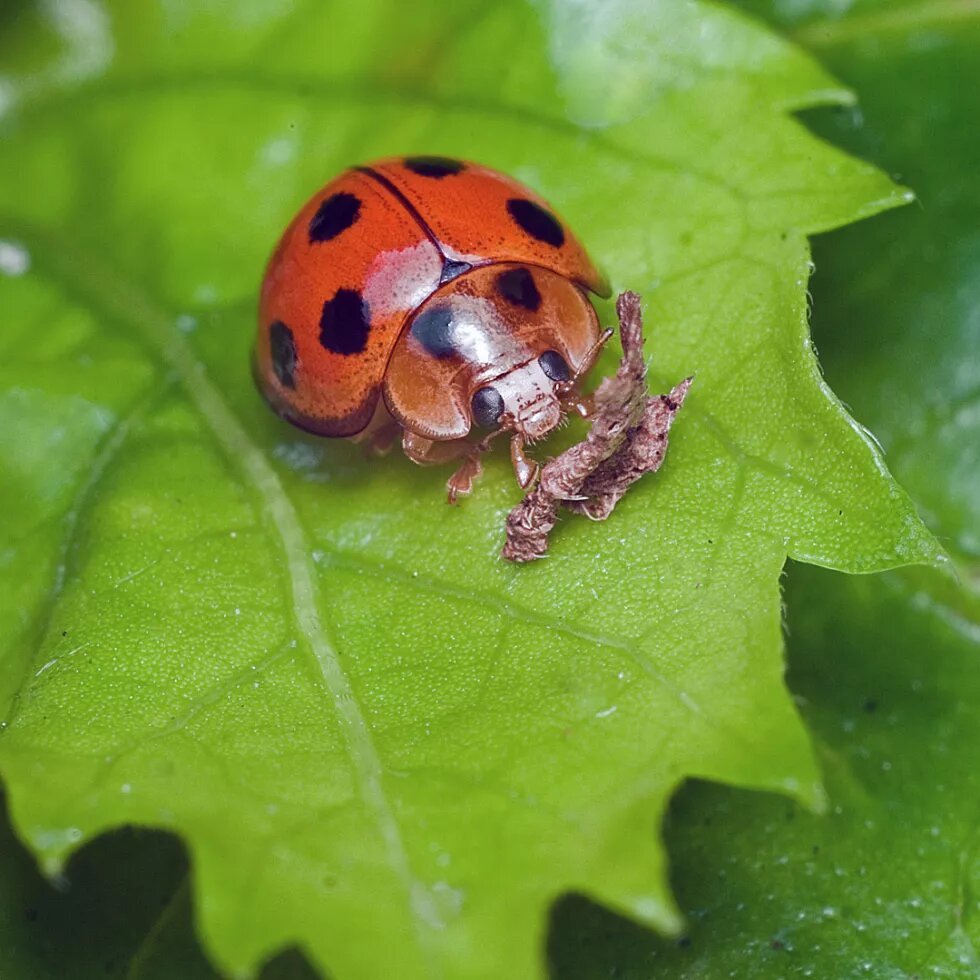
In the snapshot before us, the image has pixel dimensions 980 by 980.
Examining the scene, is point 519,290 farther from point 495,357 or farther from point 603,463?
point 603,463

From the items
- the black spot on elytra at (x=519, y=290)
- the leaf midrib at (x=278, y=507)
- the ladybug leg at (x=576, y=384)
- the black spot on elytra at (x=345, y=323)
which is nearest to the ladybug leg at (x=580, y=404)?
the ladybug leg at (x=576, y=384)

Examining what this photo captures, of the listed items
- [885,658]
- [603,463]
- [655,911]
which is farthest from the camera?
[885,658]

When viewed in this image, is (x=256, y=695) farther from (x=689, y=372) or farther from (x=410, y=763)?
(x=689, y=372)

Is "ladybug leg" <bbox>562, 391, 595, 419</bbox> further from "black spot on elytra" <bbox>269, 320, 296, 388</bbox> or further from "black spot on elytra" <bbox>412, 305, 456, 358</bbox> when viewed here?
"black spot on elytra" <bbox>269, 320, 296, 388</bbox>

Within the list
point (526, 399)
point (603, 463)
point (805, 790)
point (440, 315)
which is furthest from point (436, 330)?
point (805, 790)

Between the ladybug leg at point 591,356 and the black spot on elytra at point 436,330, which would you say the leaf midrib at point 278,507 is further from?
the ladybug leg at point 591,356

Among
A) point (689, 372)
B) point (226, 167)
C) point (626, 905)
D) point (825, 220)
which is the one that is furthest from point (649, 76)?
point (626, 905)
